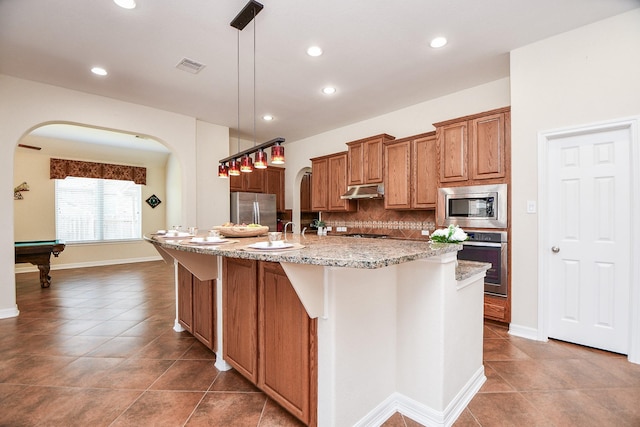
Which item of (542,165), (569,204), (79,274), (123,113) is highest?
(123,113)

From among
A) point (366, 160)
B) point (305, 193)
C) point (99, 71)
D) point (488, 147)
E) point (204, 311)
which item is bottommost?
point (204, 311)

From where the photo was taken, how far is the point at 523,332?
2820 mm

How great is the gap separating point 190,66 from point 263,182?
3.14 meters

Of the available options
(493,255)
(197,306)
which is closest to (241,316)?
(197,306)

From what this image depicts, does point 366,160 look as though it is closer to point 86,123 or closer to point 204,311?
point 204,311

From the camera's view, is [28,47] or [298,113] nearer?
[28,47]

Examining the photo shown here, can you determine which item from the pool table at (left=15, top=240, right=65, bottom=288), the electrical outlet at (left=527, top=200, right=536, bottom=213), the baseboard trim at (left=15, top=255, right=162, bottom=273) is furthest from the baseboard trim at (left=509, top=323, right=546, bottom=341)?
the baseboard trim at (left=15, top=255, right=162, bottom=273)

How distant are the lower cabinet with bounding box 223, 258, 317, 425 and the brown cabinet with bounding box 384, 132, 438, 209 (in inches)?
111

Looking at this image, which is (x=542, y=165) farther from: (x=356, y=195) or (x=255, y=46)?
(x=255, y=46)

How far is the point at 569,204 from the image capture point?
2.66 m

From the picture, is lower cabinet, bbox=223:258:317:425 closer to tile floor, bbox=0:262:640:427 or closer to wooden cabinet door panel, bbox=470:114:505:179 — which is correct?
tile floor, bbox=0:262:640:427

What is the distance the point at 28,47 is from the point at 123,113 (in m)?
1.36

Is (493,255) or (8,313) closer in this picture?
(493,255)

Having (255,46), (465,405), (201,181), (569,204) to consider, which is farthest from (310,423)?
(201,181)
